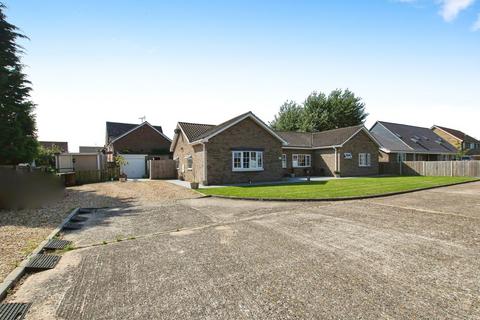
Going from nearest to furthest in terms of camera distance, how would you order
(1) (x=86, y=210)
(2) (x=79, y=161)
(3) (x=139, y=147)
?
(1) (x=86, y=210)
(3) (x=139, y=147)
(2) (x=79, y=161)

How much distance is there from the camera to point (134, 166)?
3228cm

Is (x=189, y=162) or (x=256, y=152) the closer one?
(x=256, y=152)

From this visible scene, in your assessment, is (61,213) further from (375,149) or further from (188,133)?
(375,149)

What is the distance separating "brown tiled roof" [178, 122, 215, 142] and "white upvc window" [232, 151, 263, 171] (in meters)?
4.55

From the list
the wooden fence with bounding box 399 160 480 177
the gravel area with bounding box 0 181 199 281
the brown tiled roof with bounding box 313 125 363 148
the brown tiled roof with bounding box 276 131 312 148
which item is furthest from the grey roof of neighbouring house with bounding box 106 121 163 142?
the wooden fence with bounding box 399 160 480 177

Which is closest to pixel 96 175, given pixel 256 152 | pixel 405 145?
pixel 256 152

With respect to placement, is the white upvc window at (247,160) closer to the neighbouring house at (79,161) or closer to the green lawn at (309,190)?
the green lawn at (309,190)

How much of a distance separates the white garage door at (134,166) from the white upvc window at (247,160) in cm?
1633

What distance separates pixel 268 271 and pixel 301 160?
25771 millimetres

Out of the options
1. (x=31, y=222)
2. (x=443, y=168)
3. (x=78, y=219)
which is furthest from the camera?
(x=443, y=168)

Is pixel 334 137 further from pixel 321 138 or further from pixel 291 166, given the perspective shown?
pixel 291 166

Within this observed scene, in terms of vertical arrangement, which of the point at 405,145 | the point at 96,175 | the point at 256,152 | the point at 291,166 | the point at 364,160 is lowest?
the point at 96,175

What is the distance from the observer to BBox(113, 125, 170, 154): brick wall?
3312cm

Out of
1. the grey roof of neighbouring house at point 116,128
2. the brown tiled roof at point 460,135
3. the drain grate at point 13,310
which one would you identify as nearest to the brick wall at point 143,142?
the grey roof of neighbouring house at point 116,128
